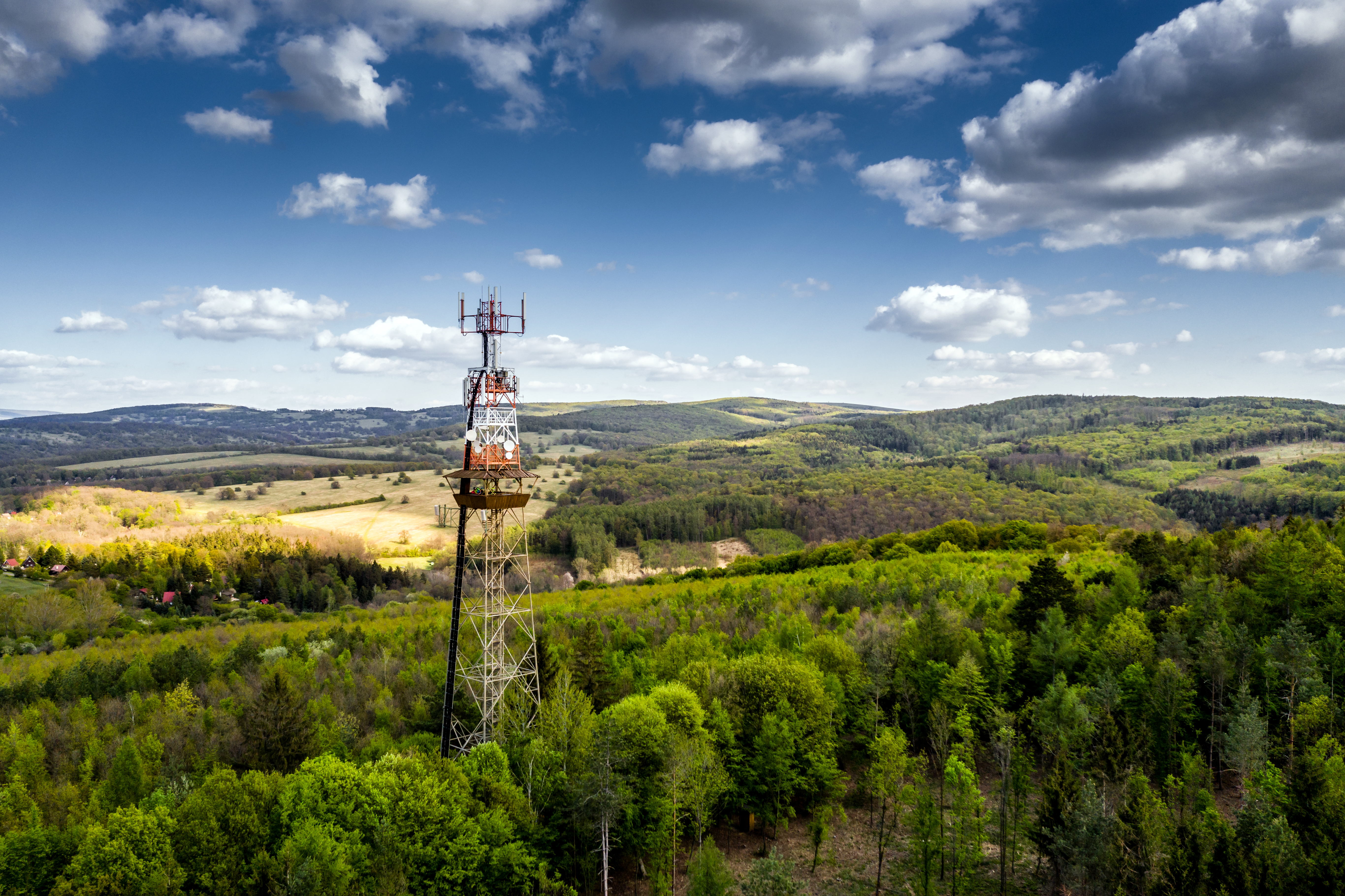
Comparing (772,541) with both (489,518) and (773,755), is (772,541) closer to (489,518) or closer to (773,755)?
(773,755)

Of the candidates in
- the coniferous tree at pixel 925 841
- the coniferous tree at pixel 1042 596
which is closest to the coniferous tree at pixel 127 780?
the coniferous tree at pixel 925 841

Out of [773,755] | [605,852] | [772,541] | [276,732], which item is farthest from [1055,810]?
[772,541]

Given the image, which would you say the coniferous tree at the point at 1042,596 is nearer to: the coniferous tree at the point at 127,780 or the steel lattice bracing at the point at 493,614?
the steel lattice bracing at the point at 493,614

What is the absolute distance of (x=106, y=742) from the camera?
162ft

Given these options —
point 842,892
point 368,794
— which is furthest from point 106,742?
point 842,892

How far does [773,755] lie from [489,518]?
69.5ft

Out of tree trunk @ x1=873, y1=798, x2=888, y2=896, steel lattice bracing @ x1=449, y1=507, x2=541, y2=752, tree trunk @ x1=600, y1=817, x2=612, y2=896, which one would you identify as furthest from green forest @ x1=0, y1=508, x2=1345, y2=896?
steel lattice bracing @ x1=449, y1=507, x2=541, y2=752

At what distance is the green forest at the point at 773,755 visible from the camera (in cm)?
2789

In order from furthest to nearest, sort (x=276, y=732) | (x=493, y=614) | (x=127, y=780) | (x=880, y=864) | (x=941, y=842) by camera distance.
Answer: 1. (x=276, y=732)
2. (x=127, y=780)
3. (x=493, y=614)
4. (x=941, y=842)
5. (x=880, y=864)

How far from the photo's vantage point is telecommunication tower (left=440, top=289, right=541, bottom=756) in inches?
1330

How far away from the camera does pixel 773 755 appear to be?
38.2 metres

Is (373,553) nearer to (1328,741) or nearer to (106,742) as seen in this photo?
(106,742)

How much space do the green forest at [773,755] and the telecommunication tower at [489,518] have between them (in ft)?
11.2

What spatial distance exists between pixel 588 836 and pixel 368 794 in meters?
11.8
